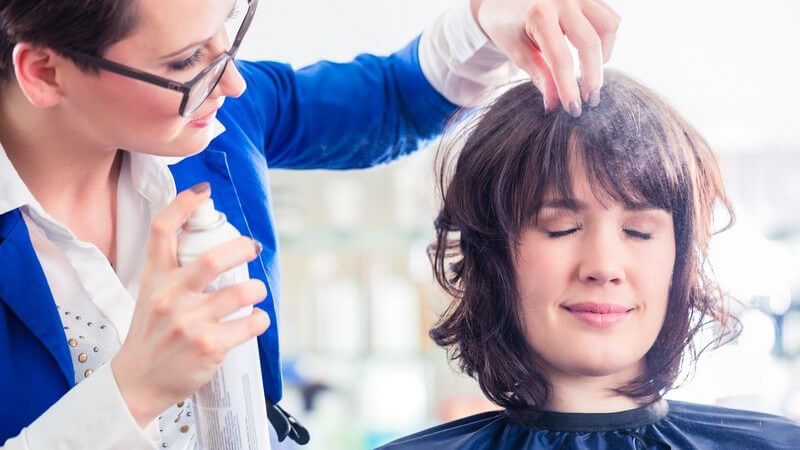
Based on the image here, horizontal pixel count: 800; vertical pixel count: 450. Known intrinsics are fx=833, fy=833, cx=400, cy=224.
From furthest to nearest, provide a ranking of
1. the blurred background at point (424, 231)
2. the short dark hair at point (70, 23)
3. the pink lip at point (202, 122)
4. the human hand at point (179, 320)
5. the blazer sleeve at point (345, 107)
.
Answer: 1. the blazer sleeve at point (345, 107)
2. the blurred background at point (424, 231)
3. the pink lip at point (202, 122)
4. the short dark hair at point (70, 23)
5. the human hand at point (179, 320)

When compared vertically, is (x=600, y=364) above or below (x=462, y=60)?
below

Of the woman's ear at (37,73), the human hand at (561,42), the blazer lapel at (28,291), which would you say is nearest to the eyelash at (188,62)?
the woman's ear at (37,73)

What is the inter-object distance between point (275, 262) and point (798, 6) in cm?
81

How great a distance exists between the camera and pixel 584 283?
98 cm

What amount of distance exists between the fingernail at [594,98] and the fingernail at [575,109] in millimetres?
17

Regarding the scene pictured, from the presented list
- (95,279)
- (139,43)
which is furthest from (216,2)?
(95,279)

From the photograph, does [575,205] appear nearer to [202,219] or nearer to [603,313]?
[603,313]

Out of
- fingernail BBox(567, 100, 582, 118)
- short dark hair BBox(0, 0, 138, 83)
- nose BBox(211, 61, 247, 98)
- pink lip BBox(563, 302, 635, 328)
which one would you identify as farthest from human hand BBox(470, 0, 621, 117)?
short dark hair BBox(0, 0, 138, 83)

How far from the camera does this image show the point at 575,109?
38.0 inches

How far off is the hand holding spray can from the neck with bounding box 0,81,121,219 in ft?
0.94

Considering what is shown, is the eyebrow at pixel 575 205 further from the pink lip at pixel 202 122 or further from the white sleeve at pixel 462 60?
the pink lip at pixel 202 122

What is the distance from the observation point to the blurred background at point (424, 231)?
3.64 feet

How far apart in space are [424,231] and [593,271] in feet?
1.62

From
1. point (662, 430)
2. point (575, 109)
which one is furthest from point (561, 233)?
point (662, 430)
